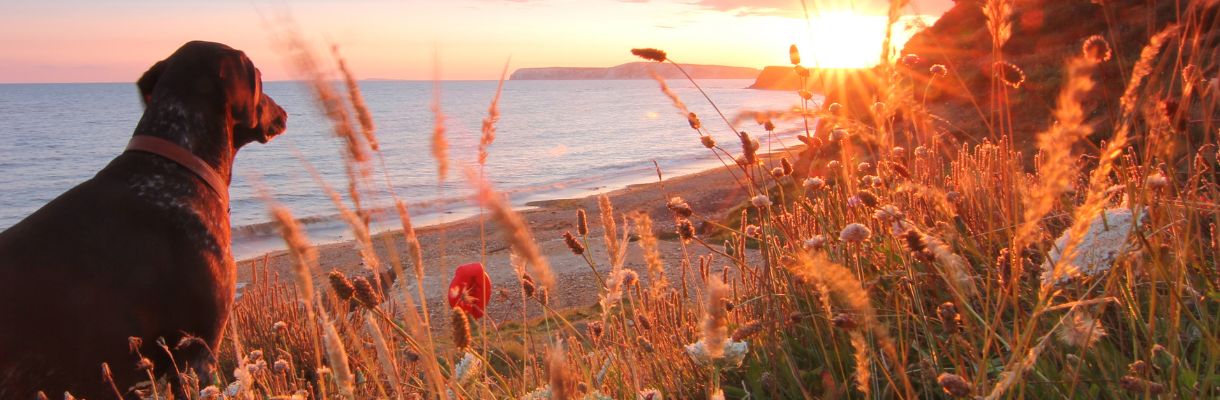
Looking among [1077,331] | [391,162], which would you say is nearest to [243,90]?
[1077,331]

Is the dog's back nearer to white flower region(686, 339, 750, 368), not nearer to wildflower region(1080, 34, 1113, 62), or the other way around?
white flower region(686, 339, 750, 368)

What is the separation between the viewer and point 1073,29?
1208 centimetres

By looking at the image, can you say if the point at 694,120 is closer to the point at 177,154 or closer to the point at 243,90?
the point at 177,154

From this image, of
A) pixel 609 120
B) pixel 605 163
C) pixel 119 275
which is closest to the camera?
pixel 119 275

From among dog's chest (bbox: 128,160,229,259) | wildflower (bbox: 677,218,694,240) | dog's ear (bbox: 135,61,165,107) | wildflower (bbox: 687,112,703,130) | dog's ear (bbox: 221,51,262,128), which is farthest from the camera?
dog's ear (bbox: 135,61,165,107)

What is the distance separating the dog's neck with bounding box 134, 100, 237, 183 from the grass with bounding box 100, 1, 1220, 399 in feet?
5.73

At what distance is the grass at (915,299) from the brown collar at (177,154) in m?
1.36

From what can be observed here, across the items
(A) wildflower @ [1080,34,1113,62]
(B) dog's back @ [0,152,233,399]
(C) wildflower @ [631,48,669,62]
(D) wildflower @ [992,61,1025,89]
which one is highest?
(C) wildflower @ [631,48,669,62]

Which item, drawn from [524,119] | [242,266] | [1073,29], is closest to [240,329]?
[242,266]

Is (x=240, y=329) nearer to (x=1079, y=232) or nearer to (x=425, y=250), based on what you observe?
(x=1079, y=232)

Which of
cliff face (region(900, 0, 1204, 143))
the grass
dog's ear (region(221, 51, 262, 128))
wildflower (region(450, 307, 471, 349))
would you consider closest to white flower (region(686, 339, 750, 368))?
the grass

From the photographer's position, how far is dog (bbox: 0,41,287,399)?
3166mm

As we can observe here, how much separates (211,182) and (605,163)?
75.8 feet

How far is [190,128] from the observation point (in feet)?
14.3
